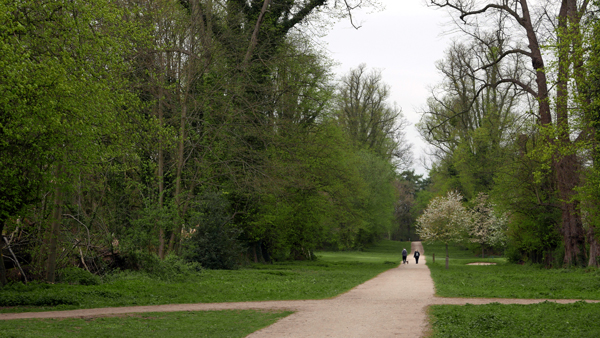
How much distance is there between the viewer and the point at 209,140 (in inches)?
877

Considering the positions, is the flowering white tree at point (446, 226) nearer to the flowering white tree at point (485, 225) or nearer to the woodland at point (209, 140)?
the woodland at point (209, 140)

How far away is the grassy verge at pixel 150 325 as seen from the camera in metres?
8.57

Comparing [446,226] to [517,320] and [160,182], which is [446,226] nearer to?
[160,182]

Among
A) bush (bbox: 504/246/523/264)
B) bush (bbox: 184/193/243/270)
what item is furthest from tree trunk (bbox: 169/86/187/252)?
bush (bbox: 504/246/523/264)

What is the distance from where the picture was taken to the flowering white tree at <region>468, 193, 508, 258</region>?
41625mm

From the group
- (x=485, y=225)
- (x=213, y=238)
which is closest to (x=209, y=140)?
(x=213, y=238)

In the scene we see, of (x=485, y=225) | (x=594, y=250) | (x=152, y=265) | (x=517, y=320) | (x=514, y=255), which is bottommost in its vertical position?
(x=517, y=320)

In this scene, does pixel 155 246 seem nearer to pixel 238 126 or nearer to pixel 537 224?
pixel 238 126

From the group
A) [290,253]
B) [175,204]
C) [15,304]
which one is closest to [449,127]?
[290,253]

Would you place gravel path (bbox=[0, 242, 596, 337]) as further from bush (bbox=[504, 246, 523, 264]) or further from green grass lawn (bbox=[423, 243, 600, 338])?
bush (bbox=[504, 246, 523, 264])

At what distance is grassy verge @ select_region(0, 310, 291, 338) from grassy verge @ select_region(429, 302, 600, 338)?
3.42 meters

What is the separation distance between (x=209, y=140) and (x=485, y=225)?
28.4 m

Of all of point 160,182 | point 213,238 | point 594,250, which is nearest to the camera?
point 160,182

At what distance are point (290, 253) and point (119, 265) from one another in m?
22.2
